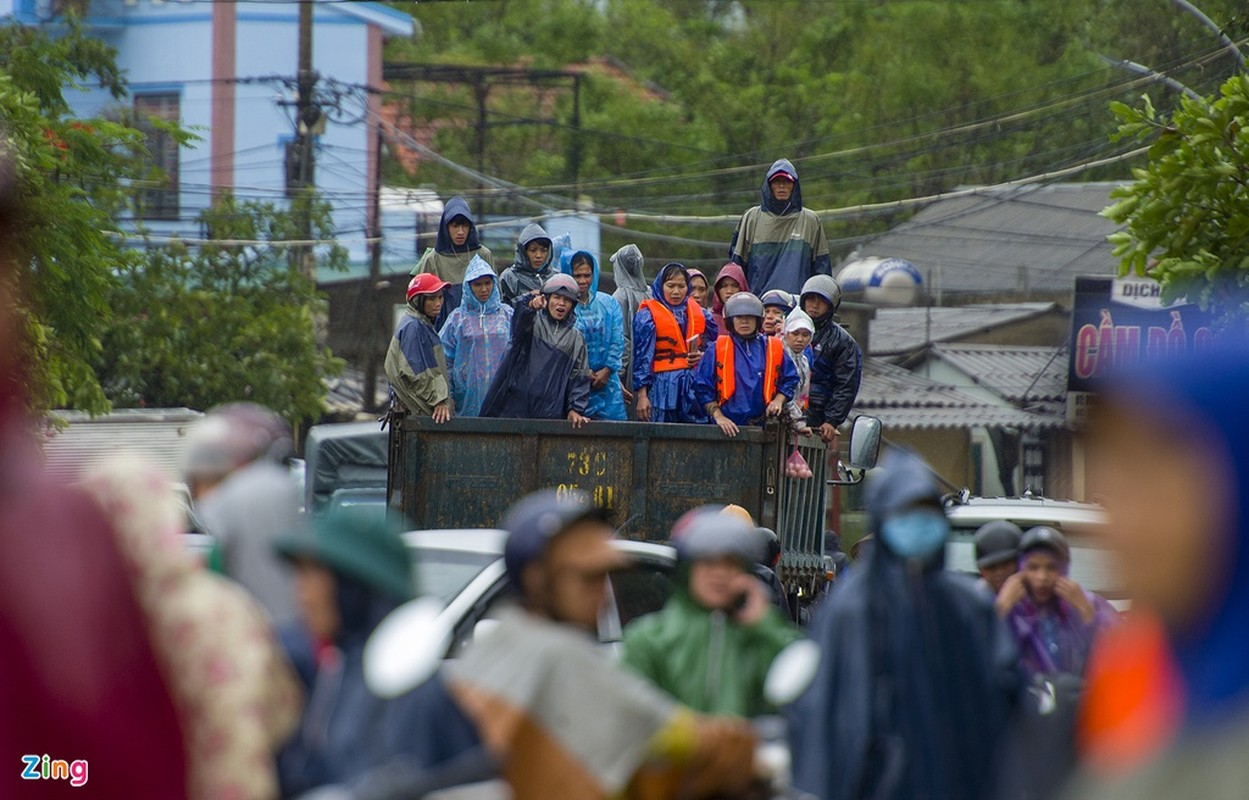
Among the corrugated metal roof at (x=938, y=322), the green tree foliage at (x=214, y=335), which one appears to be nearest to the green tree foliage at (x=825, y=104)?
the corrugated metal roof at (x=938, y=322)

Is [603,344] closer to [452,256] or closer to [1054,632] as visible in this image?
[452,256]

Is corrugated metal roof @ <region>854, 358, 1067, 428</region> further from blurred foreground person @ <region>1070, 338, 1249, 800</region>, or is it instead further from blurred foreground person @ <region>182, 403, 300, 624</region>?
blurred foreground person @ <region>1070, 338, 1249, 800</region>

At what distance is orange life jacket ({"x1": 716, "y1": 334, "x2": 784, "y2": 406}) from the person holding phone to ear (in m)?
6.21

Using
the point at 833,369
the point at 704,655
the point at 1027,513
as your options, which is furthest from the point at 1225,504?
the point at 833,369

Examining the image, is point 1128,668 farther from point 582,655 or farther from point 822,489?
point 822,489

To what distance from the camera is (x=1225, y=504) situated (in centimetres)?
187

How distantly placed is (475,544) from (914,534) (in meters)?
3.16

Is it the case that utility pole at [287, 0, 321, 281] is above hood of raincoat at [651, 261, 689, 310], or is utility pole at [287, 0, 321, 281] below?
above

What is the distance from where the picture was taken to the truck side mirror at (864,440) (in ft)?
38.0

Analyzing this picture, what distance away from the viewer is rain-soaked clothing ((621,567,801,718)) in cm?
517

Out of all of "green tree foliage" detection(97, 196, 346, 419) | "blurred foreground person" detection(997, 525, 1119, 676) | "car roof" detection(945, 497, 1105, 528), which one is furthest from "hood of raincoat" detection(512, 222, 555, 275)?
"green tree foliage" detection(97, 196, 346, 419)

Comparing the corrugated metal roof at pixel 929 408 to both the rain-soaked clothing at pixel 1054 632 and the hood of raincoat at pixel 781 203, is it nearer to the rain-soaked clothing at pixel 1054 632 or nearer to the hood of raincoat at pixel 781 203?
the hood of raincoat at pixel 781 203

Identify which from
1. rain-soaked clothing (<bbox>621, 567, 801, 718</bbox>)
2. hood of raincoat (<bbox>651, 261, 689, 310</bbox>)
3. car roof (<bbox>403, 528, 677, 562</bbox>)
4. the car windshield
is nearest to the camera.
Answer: rain-soaked clothing (<bbox>621, 567, 801, 718</bbox>)

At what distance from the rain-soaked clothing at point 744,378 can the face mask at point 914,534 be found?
6343 millimetres
